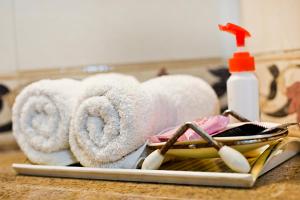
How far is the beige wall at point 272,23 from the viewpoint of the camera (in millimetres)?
691

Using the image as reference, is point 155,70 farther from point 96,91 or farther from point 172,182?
point 172,182

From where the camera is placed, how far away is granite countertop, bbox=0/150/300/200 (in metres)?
0.46

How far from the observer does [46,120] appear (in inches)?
26.6

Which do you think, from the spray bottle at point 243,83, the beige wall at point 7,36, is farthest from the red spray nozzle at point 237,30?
the beige wall at point 7,36

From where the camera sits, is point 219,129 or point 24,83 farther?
point 24,83

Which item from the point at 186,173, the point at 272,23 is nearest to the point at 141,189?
the point at 186,173

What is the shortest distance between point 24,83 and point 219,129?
22.0 inches

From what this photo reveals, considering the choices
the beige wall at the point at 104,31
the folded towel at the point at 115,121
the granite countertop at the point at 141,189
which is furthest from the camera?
the beige wall at the point at 104,31

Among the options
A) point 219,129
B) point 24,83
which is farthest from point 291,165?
point 24,83

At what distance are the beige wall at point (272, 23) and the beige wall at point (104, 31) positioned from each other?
0.29 ft

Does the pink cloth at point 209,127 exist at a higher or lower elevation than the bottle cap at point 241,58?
lower

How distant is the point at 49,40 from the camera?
36.7 inches

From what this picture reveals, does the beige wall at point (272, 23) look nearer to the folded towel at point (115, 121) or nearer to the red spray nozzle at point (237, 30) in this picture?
the red spray nozzle at point (237, 30)

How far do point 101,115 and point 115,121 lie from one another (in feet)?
0.08
